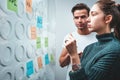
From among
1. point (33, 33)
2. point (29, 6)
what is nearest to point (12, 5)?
point (29, 6)

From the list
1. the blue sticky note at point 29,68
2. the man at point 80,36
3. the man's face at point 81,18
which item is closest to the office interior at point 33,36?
the blue sticky note at point 29,68

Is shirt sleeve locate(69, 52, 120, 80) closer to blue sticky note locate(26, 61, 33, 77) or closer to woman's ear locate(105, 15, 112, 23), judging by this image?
woman's ear locate(105, 15, 112, 23)

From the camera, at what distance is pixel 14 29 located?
3.89ft

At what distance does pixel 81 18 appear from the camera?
1825 millimetres

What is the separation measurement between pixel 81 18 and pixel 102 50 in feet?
2.84

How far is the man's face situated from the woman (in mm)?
627

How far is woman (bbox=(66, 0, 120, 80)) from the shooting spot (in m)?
0.93

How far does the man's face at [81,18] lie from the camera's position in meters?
1.80

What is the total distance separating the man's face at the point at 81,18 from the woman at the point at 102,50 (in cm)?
63

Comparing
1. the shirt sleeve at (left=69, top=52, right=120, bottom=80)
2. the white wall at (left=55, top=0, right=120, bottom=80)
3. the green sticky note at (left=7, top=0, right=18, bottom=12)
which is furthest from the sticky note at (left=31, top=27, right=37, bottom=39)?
the white wall at (left=55, top=0, right=120, bottom=80)

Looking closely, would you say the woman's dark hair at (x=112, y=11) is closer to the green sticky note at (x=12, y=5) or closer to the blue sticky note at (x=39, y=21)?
the green sticky note at (x=12, y=5)

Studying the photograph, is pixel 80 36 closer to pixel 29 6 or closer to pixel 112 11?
pixel 29 6

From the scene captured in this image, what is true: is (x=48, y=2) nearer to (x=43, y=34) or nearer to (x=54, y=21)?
(x=54, y=21)

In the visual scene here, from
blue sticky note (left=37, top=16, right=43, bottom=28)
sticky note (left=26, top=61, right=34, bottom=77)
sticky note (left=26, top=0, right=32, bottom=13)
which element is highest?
sticky note (left=26, top=0, right=32, bottom=13)
